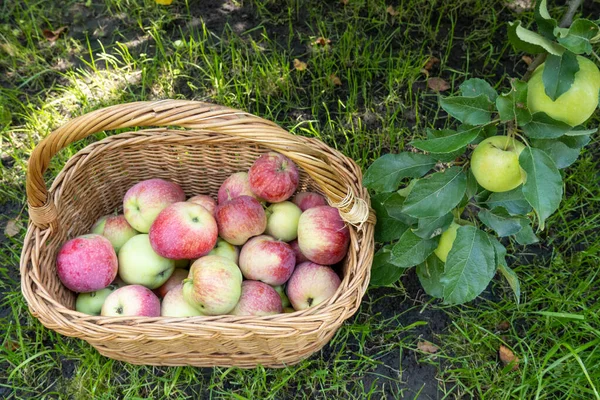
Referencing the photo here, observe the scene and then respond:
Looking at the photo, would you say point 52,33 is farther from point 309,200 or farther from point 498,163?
point 498,163

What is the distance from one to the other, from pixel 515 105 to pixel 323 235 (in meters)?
0.76

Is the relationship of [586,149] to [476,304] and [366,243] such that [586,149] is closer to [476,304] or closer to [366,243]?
[476,304]

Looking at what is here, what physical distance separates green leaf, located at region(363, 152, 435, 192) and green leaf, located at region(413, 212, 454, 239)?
144 millimetres

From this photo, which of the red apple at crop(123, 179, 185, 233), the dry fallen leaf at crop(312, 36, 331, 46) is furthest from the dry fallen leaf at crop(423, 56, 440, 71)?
the red apple at crop(123, 179, 185, 233)

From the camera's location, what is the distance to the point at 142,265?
1823mm

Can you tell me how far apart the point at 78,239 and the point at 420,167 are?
1.17 meters

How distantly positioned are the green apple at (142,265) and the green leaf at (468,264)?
3.13 feet

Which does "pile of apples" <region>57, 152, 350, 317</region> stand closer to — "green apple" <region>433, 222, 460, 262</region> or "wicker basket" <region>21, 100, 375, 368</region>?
"wicker basket" <region>21, 100, 375, 368</region>

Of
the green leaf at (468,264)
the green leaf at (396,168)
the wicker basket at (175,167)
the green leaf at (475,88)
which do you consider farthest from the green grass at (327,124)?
the green leaf at (475,88)

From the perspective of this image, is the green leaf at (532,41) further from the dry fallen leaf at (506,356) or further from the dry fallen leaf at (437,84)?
the dry fallen leaf at (437,84)

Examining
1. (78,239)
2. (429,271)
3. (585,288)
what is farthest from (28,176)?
(585,288)

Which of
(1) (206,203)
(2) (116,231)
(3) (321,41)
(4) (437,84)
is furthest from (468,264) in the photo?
(3) (321,41)

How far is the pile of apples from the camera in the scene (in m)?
1.72

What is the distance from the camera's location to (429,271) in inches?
73.4
